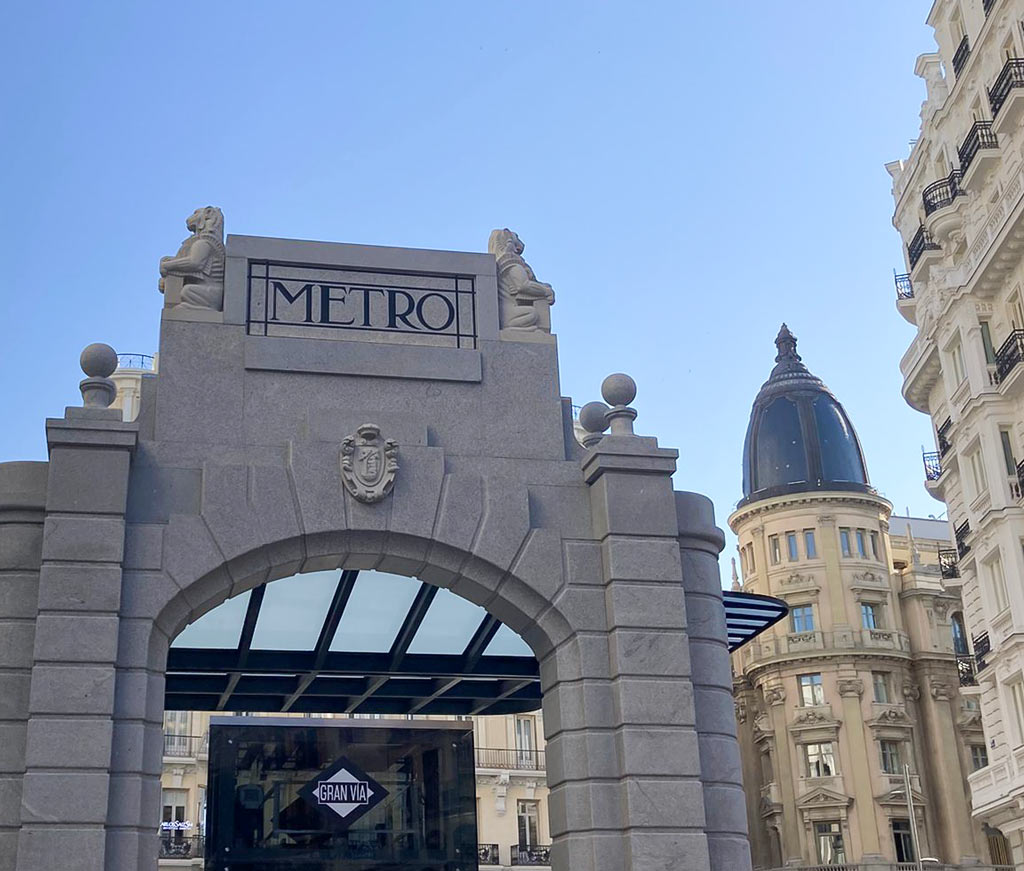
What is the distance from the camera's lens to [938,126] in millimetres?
40531

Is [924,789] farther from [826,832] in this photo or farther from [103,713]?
[103,713]

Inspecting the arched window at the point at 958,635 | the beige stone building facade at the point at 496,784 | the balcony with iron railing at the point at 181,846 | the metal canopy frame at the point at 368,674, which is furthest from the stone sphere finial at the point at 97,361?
the arched window at the point at 958,635

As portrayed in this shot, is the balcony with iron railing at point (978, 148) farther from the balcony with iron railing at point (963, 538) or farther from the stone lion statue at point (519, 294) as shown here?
the stone lion statue at point (519, 294)

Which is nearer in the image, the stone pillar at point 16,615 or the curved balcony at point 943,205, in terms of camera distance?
the stone pillar at point 16,615

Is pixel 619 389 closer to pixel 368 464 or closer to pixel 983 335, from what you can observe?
pixel 368 464

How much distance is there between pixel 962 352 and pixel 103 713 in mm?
31469

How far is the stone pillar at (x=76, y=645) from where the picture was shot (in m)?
10.7

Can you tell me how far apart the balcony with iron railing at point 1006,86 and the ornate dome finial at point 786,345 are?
1659 inches

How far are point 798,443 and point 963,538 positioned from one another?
32865mm

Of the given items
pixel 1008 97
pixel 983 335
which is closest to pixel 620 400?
pixel 1008 97

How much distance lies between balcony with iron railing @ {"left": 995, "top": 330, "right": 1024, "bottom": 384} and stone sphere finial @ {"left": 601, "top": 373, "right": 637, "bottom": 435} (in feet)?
75.3

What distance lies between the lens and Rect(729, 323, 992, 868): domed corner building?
6362 cm

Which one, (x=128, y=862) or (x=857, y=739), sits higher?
(x=857, y=739)

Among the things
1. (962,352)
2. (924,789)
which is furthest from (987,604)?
(924,789)
